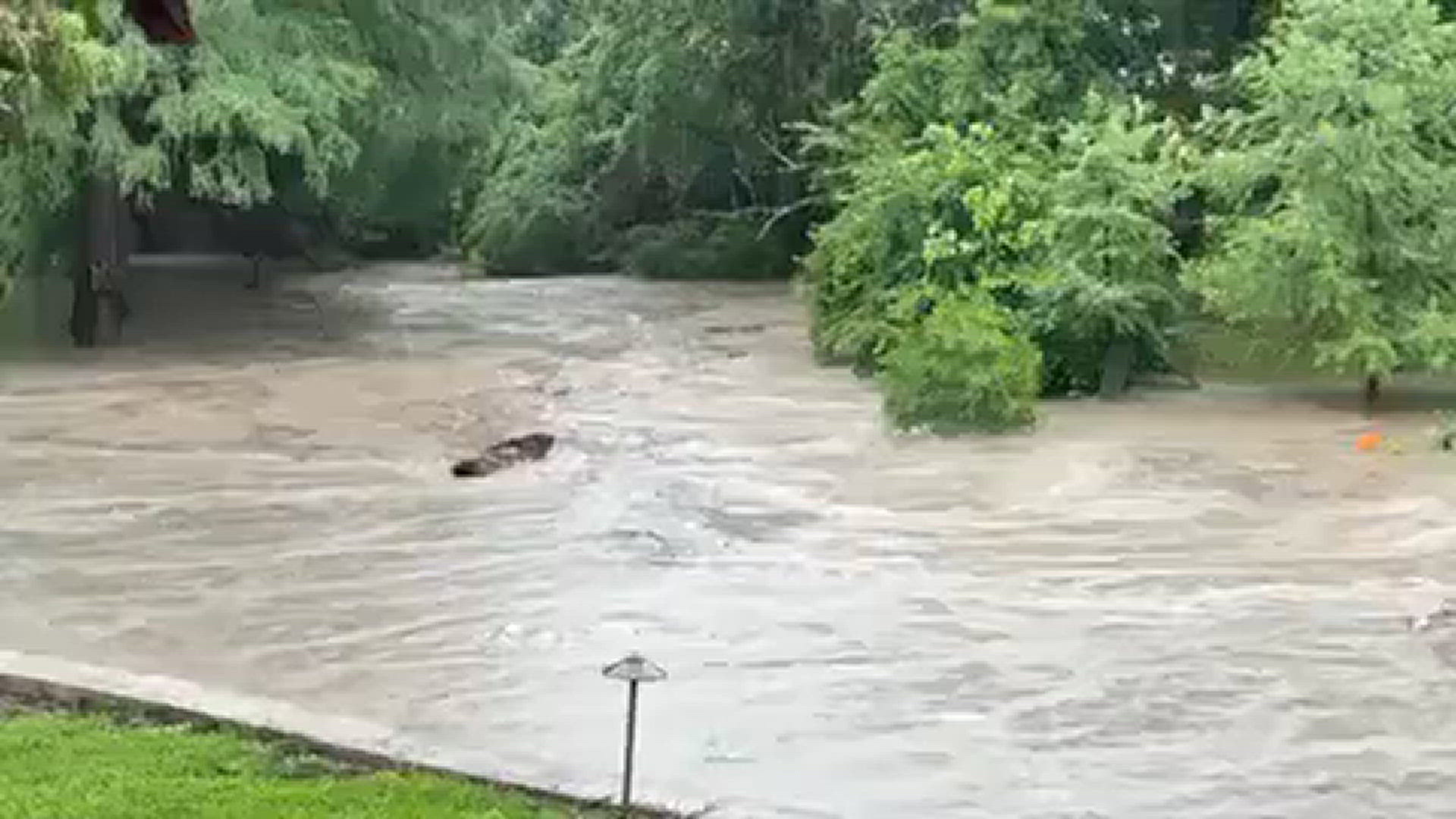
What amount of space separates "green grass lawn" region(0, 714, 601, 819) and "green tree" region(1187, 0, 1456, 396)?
1289 centimetres

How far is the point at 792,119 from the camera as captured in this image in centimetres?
3212

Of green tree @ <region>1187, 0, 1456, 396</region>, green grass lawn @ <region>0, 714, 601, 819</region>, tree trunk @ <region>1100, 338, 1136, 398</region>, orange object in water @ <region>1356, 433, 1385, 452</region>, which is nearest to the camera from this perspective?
green grass lawn @ <region>0, 714, 601, 819</region>

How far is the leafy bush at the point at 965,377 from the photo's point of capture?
17.3 meters

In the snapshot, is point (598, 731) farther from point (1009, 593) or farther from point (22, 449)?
point (22, 449)

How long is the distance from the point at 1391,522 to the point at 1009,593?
3423 mm

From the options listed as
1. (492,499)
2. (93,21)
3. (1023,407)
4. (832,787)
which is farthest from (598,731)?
(1023,407)

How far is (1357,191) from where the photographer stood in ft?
59.5

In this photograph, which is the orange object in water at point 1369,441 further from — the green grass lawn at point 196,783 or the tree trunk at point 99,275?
the tree trunk at point 99,275

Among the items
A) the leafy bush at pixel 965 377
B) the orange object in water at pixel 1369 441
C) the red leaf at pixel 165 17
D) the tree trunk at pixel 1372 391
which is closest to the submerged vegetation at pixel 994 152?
the leafy bush at pixel 965 377

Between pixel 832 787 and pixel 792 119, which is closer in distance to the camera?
pixel 832 787

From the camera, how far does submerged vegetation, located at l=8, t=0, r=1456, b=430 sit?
18.2 metres

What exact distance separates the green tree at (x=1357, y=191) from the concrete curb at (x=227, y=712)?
1195 centimetres

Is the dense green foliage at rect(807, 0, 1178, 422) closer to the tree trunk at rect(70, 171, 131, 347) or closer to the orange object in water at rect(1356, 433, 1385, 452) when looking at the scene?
the orange object in water at rect(1356, 433, 1385, 452)

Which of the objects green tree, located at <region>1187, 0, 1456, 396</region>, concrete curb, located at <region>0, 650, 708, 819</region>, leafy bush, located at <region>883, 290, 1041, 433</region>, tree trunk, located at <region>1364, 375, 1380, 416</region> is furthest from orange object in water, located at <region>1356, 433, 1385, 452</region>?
concrete curb, located at <region>0, 650, 708, 819</region>
